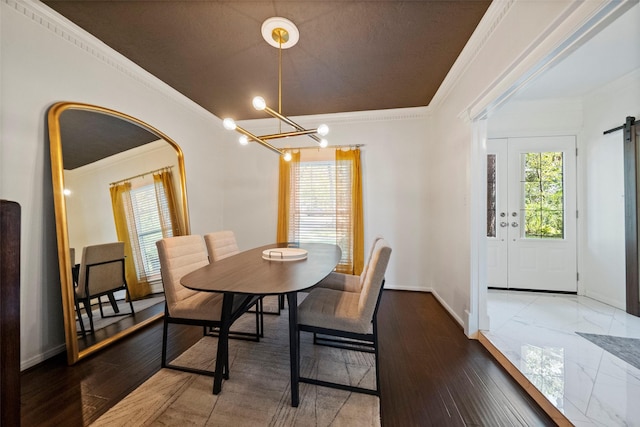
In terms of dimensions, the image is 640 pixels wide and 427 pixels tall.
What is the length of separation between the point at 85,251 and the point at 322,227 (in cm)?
259

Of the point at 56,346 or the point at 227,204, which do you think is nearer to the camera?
the point at 56,346

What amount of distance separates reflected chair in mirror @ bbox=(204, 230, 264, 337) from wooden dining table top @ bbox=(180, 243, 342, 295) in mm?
401

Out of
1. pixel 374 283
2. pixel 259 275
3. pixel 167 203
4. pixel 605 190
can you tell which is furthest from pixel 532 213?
pixel 167 203

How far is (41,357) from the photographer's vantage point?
1744 millimetres

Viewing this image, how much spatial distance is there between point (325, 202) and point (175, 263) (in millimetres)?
2253

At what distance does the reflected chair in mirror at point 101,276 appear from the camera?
76.0 inches

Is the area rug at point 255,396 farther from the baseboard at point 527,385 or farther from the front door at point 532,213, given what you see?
the front door at point 532,213

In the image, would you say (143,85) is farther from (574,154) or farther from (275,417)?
(574,154)

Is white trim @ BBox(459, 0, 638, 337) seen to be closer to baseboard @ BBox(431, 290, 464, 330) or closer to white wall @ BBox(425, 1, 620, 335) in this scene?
white wall @ BBox(425, 1, 620, 335)

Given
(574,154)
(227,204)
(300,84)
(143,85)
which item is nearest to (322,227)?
(227,204)

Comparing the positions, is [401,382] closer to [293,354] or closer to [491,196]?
[293,354]

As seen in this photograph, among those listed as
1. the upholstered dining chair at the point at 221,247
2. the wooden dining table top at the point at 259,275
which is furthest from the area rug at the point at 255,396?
the wooden dining table top at the point at 259,275

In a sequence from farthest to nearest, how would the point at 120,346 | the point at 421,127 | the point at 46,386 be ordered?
1. the point at 421,127
2. the point at 120,346
3. the point at 46,386

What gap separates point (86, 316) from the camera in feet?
6.32
